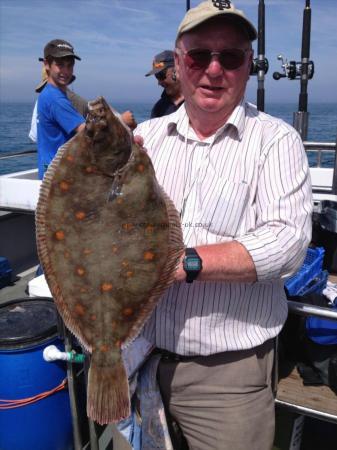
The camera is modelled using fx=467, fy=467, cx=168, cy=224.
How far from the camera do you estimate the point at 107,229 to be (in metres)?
1.78

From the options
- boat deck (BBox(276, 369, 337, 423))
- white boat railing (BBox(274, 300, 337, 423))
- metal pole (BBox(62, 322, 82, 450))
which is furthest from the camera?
metal pole (BBox(62, 322, 82, 450))

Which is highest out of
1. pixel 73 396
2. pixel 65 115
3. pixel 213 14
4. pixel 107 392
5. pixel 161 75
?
pixel 213 14

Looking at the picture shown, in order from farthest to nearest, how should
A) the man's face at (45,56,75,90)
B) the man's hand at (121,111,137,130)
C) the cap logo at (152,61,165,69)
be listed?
the cap logo at (152,61,165,69), the man's face at (45,56,75,90), the man's hand at (121,111,137,130)

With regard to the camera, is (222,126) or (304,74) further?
(304,74)

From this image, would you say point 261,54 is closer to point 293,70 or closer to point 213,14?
point 293,70

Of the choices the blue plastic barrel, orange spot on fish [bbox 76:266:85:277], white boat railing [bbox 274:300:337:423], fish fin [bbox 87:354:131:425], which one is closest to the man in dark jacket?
the blue plastic barrel

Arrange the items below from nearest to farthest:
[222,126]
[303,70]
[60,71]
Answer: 1. [222,126]
2. [60,71]
3. [303,70]

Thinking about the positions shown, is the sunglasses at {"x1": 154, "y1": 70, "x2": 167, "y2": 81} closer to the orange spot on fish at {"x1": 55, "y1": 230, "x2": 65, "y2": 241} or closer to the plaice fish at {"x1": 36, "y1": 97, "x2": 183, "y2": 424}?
the plaice fish at {"x1": 36, "y1": 97, "x2": 183, "y2": 424}

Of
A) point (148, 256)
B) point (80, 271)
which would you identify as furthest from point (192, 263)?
point (80, 271)

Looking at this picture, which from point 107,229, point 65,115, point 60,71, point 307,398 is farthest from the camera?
point 60,71

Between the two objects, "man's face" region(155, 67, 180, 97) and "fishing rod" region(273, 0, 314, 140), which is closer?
"man's face" region(155, 67, 180, 97)

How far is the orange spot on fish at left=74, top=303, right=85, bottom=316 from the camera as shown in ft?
6.02

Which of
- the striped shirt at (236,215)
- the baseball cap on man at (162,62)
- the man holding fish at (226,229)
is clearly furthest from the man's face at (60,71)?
the striped shirt at (236,215)

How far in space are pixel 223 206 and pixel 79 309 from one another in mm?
738
